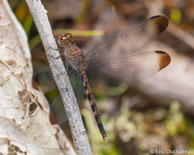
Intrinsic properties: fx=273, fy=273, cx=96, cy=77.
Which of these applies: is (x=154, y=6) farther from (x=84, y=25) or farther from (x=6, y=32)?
(x=6, y=32)

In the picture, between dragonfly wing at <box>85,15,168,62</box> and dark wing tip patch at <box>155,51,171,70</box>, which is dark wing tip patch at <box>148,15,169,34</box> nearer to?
dragonfly wing at <box>85,15,168,62</box>

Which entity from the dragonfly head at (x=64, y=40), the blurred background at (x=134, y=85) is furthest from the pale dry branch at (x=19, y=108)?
the blurred background at (x=134, y=85)

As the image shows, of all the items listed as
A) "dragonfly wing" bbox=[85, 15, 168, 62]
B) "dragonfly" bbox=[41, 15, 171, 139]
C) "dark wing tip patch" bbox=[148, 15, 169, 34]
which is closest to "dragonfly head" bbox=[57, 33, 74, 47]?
"dragonfly" bbox=[41, 15, 171, 139]

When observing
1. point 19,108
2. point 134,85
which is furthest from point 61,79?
point 134,85

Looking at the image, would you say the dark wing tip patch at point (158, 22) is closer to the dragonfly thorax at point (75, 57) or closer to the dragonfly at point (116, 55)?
the dragonfly at point (116, 55)

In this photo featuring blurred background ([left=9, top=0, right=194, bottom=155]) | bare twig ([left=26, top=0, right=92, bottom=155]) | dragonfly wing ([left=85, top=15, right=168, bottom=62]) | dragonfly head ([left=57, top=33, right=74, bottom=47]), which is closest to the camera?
bare twig ([left=26, top=0, right=92, bottom=155])

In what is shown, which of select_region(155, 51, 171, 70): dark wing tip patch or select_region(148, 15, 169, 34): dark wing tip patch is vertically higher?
select_region(148, 15, 169, 34): dark wing tip patch

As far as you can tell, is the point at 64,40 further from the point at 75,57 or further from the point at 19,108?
the point at 19,108
